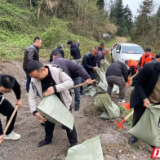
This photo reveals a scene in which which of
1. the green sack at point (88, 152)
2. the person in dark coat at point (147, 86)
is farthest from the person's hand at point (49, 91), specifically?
the person in dark coat at point (147, 86)

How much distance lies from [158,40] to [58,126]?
14.8m

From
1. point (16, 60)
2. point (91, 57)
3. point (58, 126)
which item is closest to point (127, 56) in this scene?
point (91, 57)

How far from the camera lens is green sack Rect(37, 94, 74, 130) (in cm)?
173

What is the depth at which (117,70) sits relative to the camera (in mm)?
3789

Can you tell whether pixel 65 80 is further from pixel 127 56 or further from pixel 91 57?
pixel 127 56

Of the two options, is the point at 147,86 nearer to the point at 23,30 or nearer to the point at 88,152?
the point at 88,152

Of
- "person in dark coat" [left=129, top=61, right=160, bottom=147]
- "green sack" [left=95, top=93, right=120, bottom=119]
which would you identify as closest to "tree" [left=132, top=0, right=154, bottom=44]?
"green sack" [left=95, top=93, right=120, bottom=119]

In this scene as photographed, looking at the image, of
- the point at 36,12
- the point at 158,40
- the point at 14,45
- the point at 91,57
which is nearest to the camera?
the point at 91,57

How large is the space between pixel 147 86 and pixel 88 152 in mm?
1253

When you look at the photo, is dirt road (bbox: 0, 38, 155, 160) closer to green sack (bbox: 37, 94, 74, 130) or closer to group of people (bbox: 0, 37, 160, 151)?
group of people (bbox: 0, 37, 160, 151)

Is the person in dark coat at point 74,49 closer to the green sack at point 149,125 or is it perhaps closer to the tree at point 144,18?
the green sack at point 149,125

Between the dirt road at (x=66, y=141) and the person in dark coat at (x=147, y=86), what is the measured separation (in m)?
0.64

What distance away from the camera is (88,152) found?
1.79 meters

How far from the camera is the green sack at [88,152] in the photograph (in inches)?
66.9
